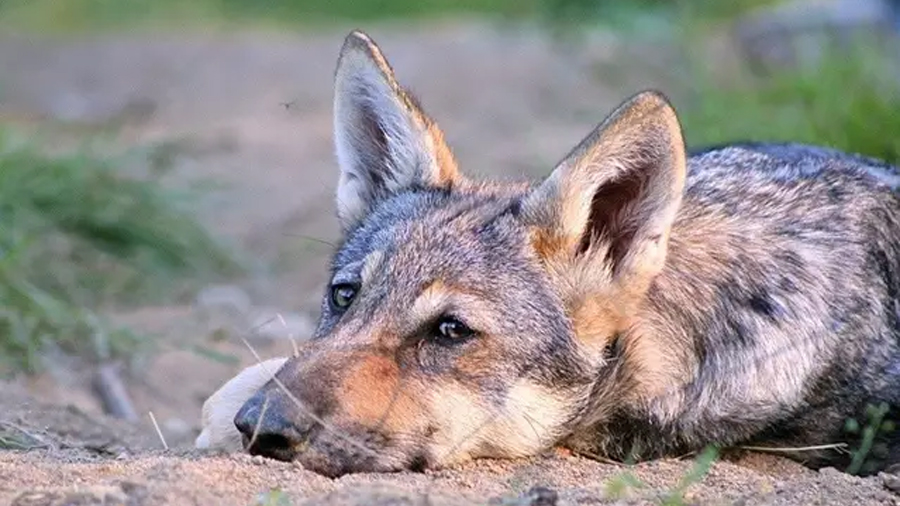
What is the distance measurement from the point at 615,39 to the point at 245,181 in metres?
4.93

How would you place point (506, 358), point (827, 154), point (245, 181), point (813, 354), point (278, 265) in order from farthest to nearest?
point (245, 181) < point (278, 265) < point (827, 154) < point (813, 354) < point (506, 358)

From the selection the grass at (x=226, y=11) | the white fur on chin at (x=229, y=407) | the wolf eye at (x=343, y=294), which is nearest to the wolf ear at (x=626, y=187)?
the wolf eye at (x=343, y=294)

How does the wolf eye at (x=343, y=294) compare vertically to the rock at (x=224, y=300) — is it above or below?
above

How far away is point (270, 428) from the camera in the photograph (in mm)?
4066

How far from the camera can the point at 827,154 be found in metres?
5.79

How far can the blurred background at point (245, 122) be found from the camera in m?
6.60

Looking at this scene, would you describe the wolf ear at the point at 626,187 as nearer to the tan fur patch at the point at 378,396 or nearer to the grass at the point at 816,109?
the tan fur patch at the point at 378,396

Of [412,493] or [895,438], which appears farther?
[895,438]

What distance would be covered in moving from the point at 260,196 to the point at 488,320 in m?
5.15

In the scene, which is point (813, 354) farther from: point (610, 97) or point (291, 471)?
point (610, 97)

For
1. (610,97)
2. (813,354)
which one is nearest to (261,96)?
(610,97)

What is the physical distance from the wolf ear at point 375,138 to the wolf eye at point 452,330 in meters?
0.82

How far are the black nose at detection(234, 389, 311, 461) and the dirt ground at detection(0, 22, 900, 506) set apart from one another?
2.9 inches

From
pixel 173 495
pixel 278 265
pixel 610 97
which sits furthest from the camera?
pixel 610 97
